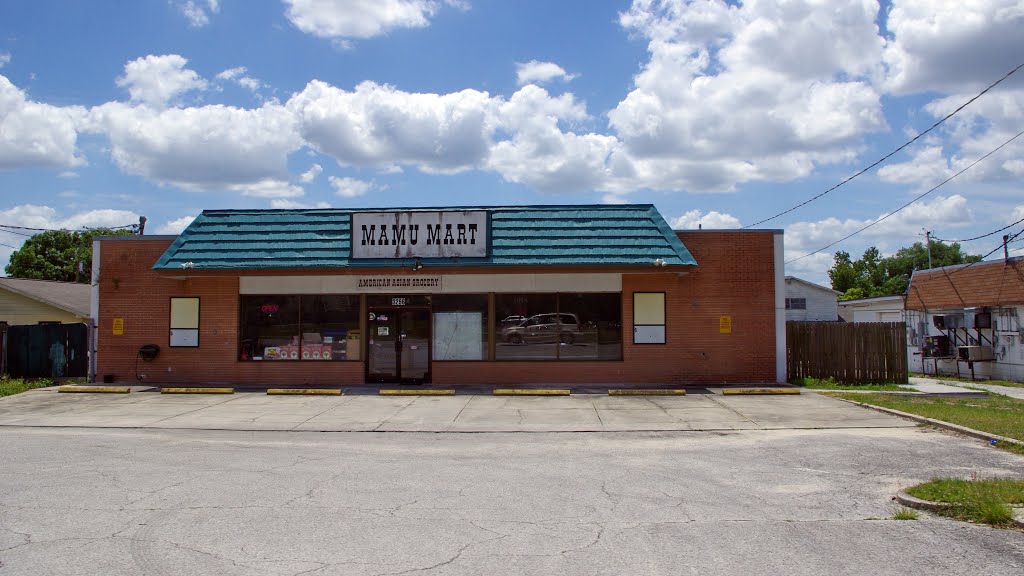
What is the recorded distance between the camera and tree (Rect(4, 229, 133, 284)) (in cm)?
6850

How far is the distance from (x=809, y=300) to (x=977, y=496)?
44.1 m

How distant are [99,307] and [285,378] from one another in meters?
5.73

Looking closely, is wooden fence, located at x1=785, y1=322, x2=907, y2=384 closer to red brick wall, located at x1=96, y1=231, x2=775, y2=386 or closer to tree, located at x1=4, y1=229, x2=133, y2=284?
red brick wall, located at x1=96, y1=231, x2=775, y2=386

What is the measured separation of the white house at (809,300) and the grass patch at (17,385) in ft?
138

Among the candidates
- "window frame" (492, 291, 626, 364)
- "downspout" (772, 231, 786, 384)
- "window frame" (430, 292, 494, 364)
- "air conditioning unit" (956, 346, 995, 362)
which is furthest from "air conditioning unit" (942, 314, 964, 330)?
"window frame" (430, 292, 494, 364)

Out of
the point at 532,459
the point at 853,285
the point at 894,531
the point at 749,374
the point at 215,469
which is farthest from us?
the point at 853,285

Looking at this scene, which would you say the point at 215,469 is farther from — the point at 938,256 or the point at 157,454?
the point at 938,256

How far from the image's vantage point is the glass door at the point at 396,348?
20.9 meters

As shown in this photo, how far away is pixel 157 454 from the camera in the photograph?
36.0ft

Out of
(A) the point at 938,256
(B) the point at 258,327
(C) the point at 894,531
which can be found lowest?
(C) the point at 894,531

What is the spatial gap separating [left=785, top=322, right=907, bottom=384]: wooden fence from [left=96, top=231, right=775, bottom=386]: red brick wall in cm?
145

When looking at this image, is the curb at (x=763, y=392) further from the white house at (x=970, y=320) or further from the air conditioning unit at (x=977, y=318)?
the air conditioning unit at (x=977, y=318)

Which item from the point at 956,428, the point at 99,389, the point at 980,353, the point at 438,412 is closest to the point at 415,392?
the point at 438,412

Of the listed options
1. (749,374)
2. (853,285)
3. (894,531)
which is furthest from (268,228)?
(853,285)
